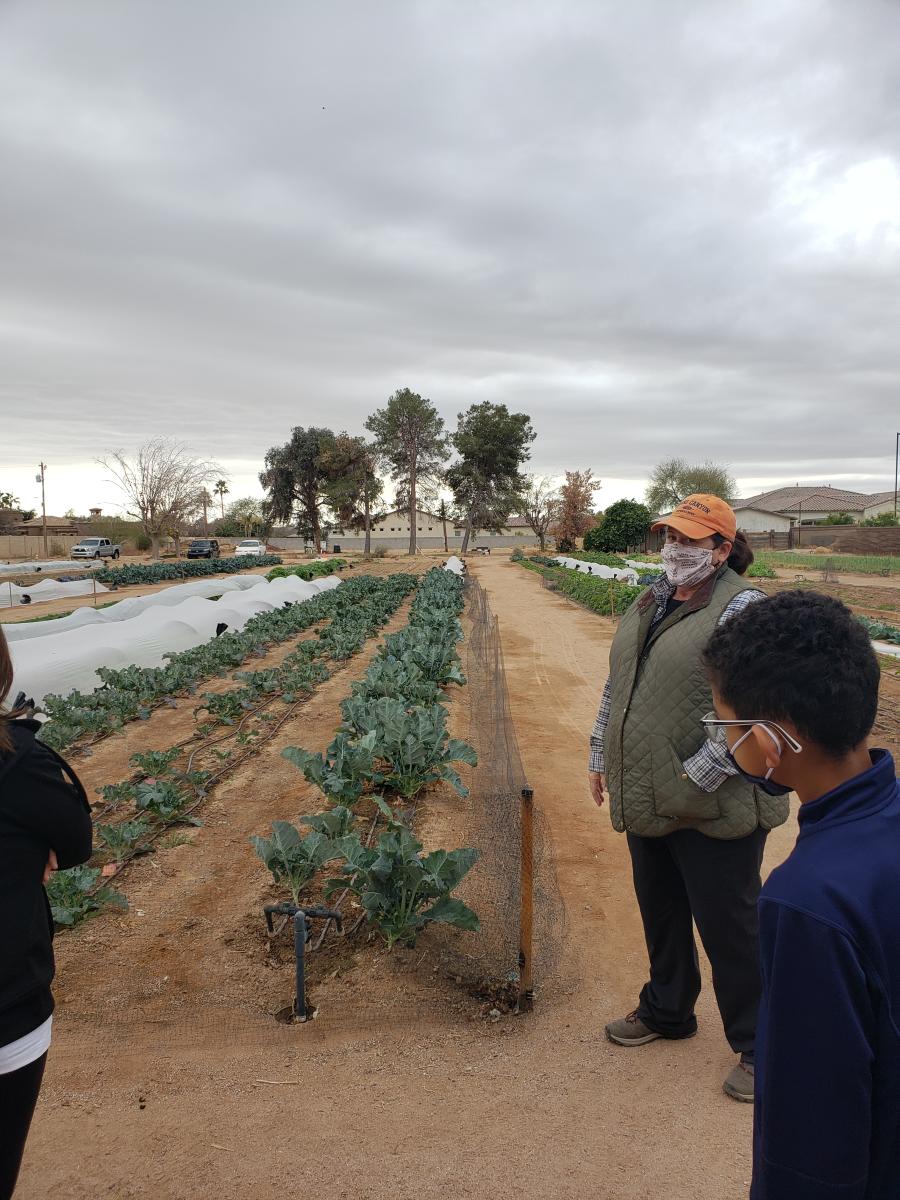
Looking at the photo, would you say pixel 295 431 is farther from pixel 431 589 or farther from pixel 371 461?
pixel 431 589

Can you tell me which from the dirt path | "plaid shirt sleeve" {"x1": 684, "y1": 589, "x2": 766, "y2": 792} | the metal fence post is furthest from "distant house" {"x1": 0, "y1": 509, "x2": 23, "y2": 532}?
"plaid shirt sleeve" {"x1": 684, "y1": 589, "x2": 766, "y2": 792}

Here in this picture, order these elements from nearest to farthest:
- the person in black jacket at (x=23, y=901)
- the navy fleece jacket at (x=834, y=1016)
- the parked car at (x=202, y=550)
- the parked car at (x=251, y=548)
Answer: the navy fleece jacket at (x=834, y=1016) → the person in black jacket at (x=23, y=901) → the parked car at (x=202, y=550) → the parked car at (x=251, y=548)

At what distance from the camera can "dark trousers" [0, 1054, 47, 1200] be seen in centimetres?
159

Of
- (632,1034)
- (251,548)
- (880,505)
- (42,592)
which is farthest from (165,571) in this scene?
(880,505)

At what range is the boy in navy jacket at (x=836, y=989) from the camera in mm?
1035

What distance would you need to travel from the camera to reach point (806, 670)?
1.31 m

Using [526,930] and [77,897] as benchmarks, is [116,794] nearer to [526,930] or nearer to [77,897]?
[77,897]

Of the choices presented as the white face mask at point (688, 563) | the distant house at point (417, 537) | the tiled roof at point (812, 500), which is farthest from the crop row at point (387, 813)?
the tiled roof at point (812, 500)

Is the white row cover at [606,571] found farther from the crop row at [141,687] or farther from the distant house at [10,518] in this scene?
the distant house at [10,518]

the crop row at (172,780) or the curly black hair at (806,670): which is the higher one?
the curly black hair at (806,670)

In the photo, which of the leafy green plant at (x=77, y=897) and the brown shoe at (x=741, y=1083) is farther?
the leafy green plant at (x=77, y=897)

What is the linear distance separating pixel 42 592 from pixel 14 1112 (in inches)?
1006

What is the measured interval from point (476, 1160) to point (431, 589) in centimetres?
1854

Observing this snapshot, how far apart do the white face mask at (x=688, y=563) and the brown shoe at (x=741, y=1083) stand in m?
1.71
